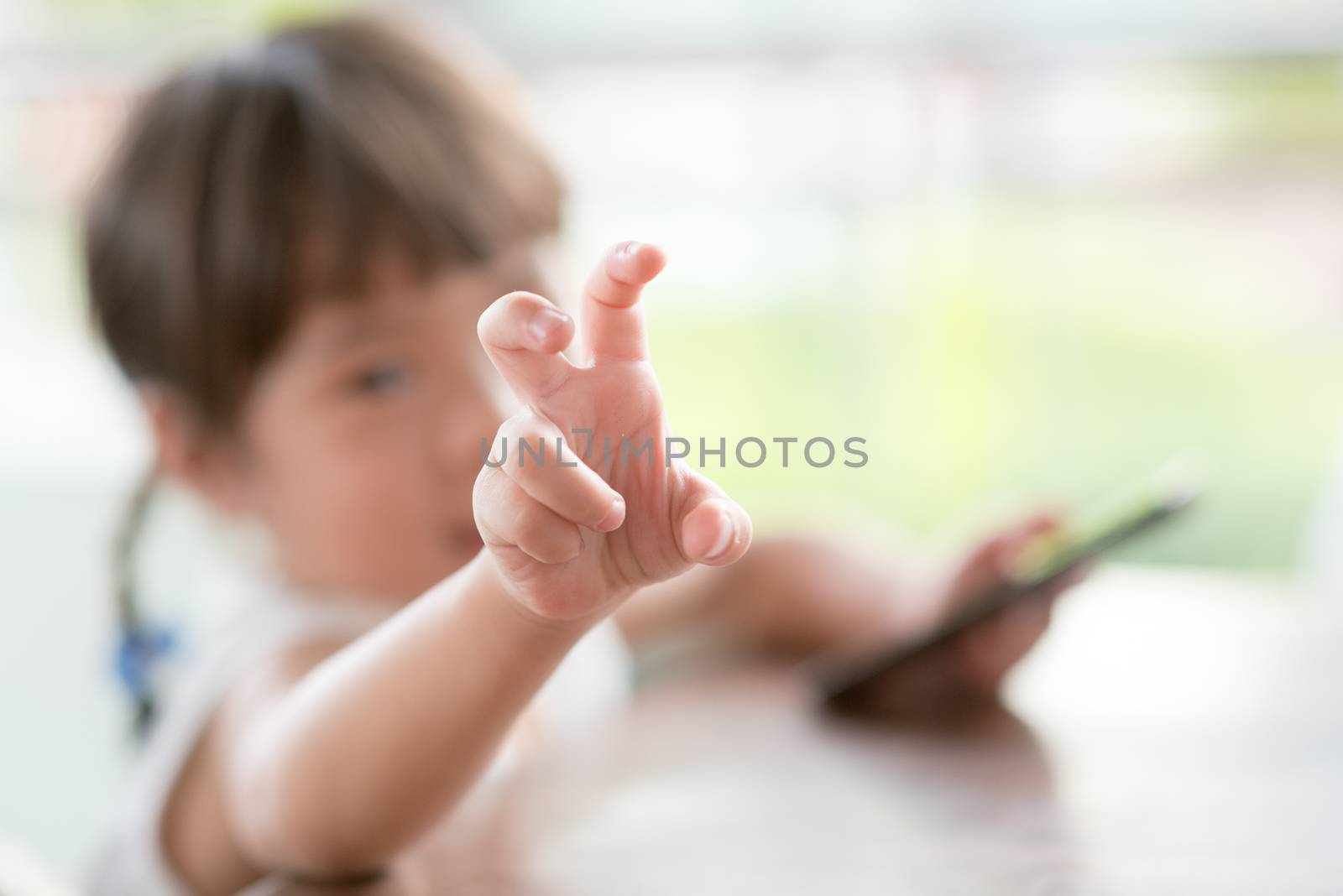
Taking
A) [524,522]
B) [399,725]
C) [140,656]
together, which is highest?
[524,522]

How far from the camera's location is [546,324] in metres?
0.26

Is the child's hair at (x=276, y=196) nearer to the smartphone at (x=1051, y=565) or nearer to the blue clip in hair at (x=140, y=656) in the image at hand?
the blue clip in hair at (x=140, y=656)

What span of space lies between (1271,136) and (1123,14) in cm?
28

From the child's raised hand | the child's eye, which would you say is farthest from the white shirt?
the child's raised hand

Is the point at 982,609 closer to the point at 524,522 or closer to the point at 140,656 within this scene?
the point at 524,522

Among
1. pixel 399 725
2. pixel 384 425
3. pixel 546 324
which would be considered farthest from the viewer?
pixel 384 425

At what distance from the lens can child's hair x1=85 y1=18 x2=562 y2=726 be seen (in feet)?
1.94

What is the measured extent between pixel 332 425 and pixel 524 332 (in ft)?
1.10

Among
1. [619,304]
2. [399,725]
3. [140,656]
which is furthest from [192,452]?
[619,304]

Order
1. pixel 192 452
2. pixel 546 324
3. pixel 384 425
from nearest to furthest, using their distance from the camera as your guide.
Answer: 1. pixel 546 324
2. pixel 384 425
3. pixel 192 452

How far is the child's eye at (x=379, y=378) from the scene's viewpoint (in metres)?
0.56

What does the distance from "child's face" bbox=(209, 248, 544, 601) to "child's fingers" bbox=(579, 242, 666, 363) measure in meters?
0.23

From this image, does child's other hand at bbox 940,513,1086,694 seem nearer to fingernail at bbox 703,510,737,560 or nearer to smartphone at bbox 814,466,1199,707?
smartphone at bbox 814,466,1199,707

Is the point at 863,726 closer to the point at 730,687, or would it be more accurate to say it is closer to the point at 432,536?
the point at 730,687
